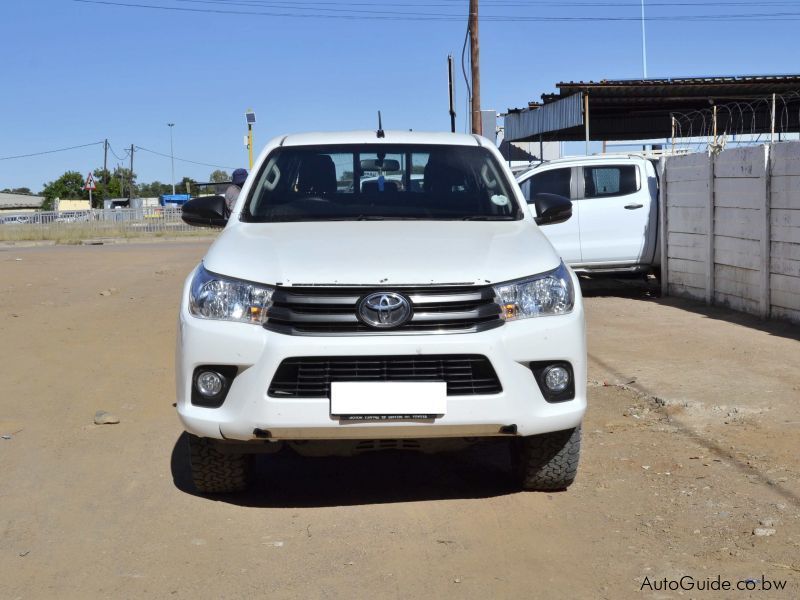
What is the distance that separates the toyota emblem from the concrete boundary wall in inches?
251

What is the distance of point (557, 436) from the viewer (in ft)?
15.0

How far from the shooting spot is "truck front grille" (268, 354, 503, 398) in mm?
4113

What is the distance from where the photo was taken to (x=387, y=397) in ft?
13.5

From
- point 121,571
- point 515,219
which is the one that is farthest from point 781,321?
point 121,571

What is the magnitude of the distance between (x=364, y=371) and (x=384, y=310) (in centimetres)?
26

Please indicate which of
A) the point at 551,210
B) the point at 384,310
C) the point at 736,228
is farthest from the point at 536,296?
the point at 736,228

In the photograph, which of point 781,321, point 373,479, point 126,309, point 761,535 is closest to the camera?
point 761,535

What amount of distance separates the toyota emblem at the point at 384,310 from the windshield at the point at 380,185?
1.13 m

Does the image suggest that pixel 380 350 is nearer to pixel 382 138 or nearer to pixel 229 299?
pixel 229 299

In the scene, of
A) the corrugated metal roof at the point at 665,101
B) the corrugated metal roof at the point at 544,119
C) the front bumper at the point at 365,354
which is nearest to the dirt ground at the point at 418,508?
the front bumper at the point at 365,354

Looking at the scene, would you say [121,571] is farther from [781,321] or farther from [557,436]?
[781,321]

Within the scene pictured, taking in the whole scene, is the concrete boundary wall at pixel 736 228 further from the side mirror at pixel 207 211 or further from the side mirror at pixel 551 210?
the side mirror at pixel 207 211

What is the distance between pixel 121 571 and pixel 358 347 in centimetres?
123

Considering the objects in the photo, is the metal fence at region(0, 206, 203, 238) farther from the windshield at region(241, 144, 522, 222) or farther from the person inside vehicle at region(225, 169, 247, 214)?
the windshield at region(241, 144, 522, 222)
